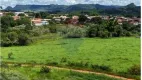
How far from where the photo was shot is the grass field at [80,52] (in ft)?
9.41

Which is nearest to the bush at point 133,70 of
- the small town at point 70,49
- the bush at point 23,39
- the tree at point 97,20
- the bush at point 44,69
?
the small town at point 70,49

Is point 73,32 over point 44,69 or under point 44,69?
over

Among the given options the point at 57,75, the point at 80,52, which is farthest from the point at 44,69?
the point at 80,52

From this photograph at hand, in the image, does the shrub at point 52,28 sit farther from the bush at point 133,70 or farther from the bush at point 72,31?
the bush at point 133,70

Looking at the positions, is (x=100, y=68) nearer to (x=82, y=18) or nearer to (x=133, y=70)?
(x=133, y=70)

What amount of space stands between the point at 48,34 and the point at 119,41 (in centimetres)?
63

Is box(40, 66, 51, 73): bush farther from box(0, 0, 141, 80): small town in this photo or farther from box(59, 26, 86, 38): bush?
box(59, 26, 86, 38): bush

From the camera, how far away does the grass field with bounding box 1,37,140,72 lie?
9.41ft

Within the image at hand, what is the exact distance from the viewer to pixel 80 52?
294 cm

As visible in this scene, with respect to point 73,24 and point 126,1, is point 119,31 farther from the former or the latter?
point 126,1

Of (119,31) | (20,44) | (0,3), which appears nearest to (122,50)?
(119,31)

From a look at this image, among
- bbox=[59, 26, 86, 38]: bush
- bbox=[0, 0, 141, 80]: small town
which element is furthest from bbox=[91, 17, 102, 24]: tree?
bbox=[59, 26, 86, 38]: bush

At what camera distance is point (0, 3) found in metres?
1.65

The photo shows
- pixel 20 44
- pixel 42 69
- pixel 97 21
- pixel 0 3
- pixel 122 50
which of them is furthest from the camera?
pixel 20 44
